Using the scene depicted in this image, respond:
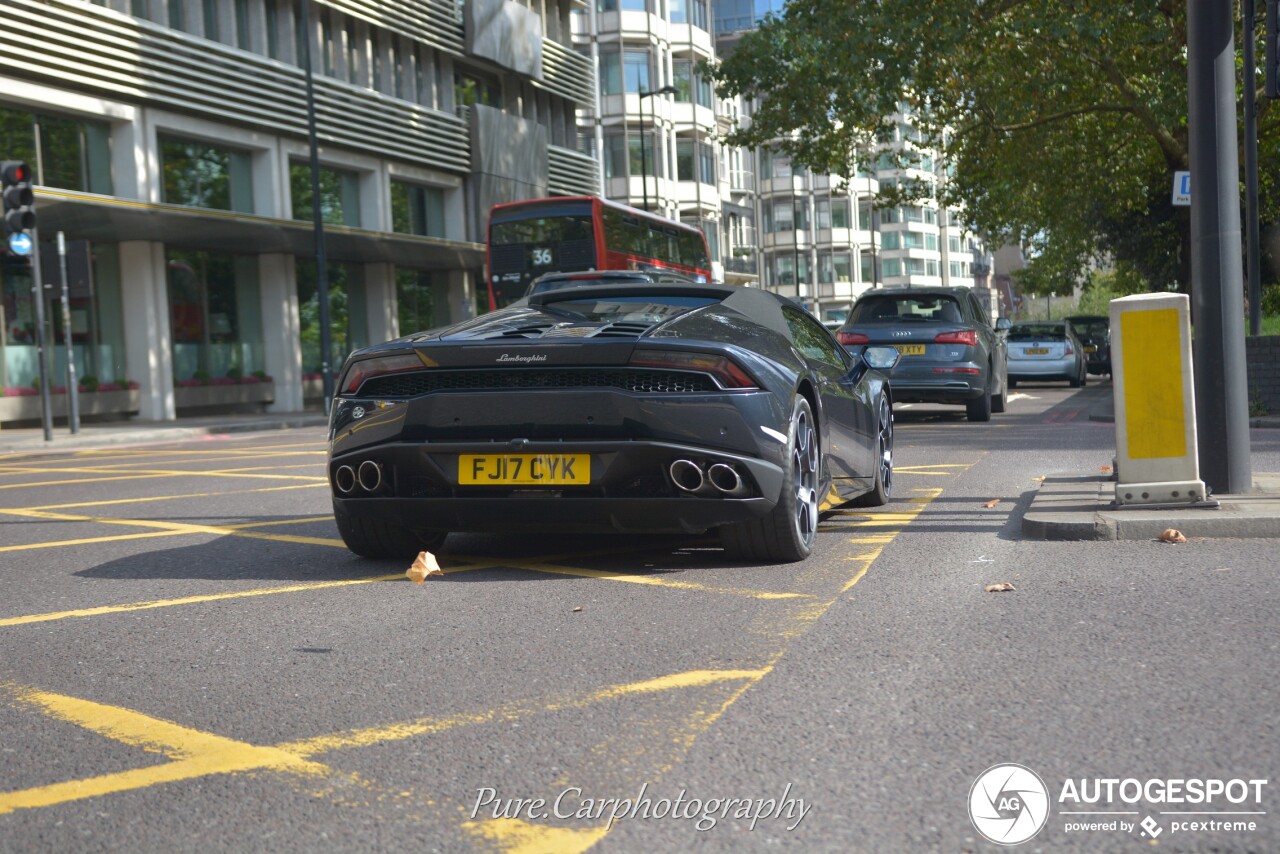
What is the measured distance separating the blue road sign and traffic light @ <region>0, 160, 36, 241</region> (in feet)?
0.51

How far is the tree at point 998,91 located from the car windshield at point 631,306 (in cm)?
1666

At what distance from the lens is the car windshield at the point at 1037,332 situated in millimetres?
29688

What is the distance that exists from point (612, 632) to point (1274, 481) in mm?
4409

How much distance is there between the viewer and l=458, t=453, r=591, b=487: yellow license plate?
6.24 m

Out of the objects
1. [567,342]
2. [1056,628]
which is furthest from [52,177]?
[1056,628]

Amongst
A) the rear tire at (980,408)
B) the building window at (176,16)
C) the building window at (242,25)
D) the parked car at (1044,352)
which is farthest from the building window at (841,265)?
the rear tire at (980,408)

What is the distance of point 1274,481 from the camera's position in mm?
8008

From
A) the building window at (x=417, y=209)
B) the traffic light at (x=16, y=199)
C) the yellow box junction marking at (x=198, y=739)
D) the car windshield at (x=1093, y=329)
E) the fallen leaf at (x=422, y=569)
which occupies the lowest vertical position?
the yellow box junction marking at (x=198, y=739)

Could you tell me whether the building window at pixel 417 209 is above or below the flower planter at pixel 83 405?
above

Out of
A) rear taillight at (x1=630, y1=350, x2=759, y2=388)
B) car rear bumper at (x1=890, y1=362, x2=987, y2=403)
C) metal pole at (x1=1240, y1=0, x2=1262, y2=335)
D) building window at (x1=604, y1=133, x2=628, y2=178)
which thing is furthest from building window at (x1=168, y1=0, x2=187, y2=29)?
building window at (x1=604, y1=133, x2=628, y2=178)

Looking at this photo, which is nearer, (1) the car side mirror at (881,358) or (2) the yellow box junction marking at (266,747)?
(2) the yellow box junction marking at (266,747)

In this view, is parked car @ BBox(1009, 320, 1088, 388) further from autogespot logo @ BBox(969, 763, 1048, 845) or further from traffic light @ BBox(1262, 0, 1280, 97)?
autogespot logo @ BBox(969, 763, 1048, 845)

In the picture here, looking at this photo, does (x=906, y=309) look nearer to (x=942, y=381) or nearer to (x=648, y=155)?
(x=942, y=381)

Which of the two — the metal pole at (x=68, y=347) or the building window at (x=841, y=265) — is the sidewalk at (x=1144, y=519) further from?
the building window at (x=841, y=265)
